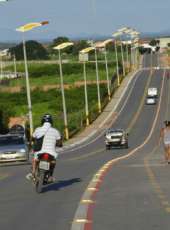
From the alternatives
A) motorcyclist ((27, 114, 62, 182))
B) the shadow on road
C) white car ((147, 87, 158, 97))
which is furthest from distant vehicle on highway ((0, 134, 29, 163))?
white car ((147, 87, 158, 97))

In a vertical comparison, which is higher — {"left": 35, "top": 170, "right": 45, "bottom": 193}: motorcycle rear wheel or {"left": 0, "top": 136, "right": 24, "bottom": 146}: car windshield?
{"left": 35, "top": 170, "right": 45, "bottom": 193}: motorcycle rear wheel

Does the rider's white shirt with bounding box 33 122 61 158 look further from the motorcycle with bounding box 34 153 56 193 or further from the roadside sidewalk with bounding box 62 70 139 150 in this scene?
the roadside sidewalk with bounding box 62 70 139 150

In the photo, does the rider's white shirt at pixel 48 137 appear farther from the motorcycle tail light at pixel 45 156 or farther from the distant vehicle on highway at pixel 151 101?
the distant vehicle on highway at pixel 151 101

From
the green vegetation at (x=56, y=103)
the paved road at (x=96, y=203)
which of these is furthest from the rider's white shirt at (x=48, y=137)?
the green vegetation at (x=56, y=103)

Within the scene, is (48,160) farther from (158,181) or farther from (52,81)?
(52,81)

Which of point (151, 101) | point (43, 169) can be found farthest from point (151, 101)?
point (43, 169)

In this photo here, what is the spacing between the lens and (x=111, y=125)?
99250 mm

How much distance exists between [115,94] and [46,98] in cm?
1242

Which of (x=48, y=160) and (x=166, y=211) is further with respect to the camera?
(x=48, y=160)

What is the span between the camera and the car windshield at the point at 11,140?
4210 cm

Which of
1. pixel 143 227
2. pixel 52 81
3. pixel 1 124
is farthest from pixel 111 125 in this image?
pixel 143 227

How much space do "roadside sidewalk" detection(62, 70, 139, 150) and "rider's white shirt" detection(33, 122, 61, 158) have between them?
4716 cm

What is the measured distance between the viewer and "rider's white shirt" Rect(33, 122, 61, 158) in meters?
18.8

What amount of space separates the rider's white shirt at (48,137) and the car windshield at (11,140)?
22.7m
